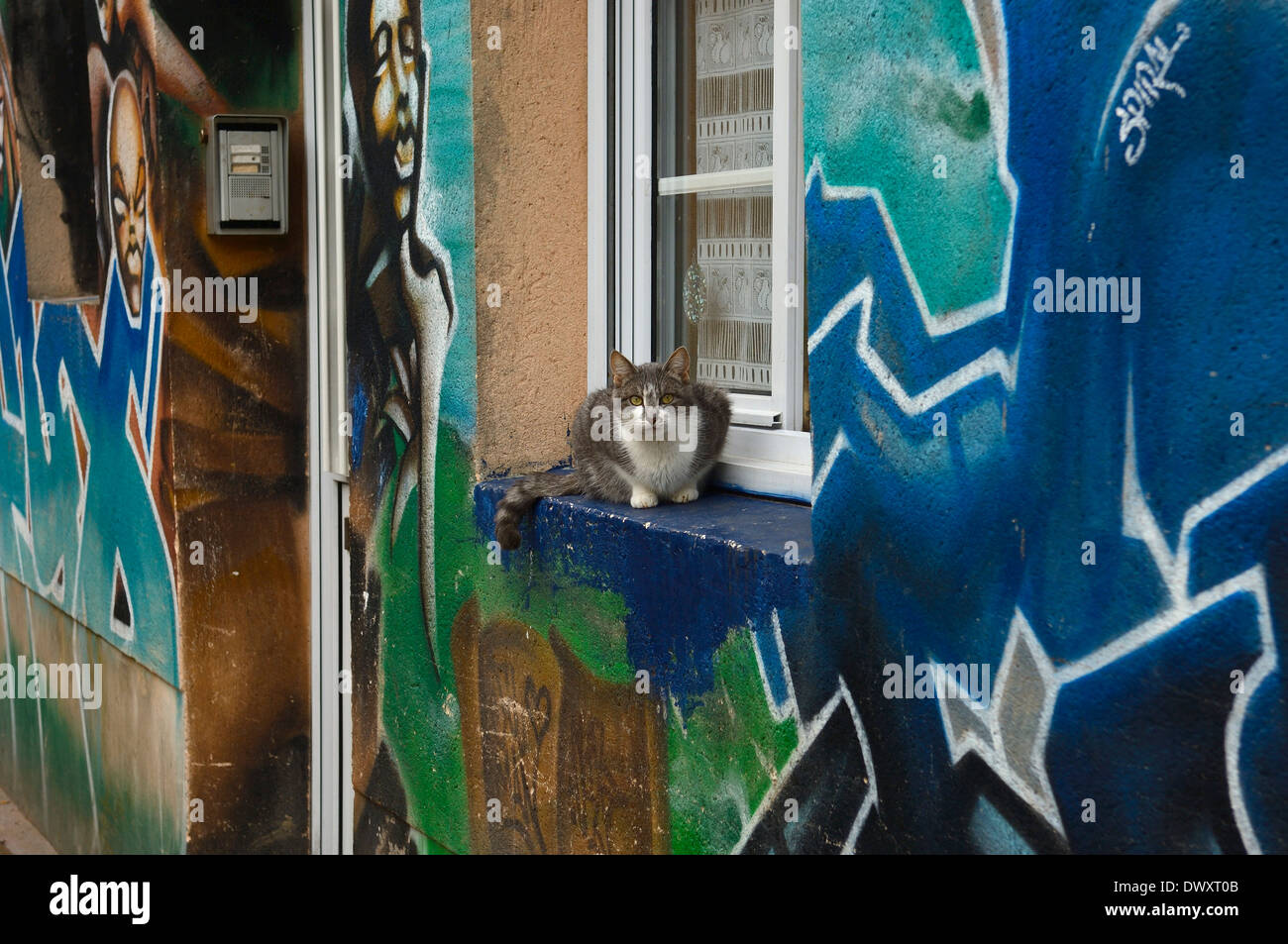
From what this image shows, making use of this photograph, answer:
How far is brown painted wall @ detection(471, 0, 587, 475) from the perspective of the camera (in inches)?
169

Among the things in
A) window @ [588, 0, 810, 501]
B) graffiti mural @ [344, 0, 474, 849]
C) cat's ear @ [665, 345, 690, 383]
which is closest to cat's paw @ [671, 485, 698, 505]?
window @ [588, 0, 810, 501]

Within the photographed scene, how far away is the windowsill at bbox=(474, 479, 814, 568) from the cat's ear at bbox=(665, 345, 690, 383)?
34 cm

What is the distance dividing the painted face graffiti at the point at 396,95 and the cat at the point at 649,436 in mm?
1210

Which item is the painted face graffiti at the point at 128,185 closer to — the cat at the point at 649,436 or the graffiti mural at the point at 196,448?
the graffiti mural at the point at 196,448

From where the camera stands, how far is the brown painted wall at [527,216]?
4.29 m

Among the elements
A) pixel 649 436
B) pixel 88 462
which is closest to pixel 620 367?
pixel 649 436

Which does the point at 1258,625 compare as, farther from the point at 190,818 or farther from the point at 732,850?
the point at 190,818

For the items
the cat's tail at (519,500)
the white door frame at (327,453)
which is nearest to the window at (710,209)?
the cat's tail at (519,500)

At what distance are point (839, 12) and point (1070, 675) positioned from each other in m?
1.40

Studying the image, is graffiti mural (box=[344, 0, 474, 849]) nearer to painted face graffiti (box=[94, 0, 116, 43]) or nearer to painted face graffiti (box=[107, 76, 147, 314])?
painted face graffiti (box=[107, 76, 147, 314])

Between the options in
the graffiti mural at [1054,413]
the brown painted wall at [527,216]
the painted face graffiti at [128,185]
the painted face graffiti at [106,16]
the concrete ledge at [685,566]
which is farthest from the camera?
the painted face graffiti at [106,16]

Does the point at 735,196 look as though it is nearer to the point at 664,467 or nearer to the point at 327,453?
the point at 664,467

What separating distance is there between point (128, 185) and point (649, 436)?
3183 mm

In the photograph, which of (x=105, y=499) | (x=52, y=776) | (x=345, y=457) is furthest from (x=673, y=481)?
(x=52, y=776)
